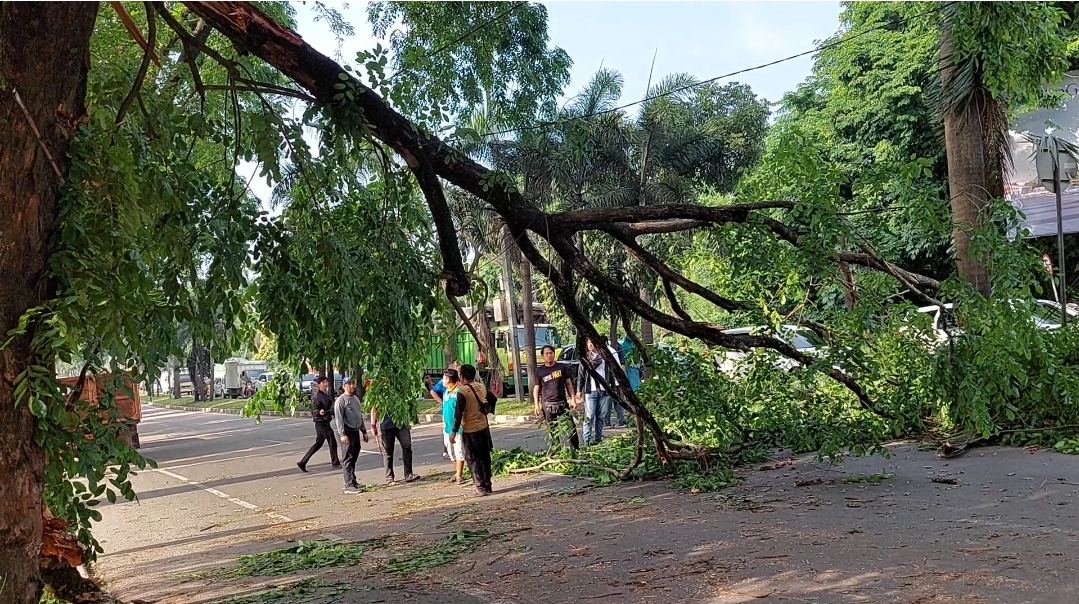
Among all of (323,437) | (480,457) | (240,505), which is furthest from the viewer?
(323,437)

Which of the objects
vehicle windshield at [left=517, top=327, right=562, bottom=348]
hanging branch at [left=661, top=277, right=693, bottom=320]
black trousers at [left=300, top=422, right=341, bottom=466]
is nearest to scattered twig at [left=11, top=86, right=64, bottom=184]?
hanging branch at [left=661, top=277, right=693, bottom=320]

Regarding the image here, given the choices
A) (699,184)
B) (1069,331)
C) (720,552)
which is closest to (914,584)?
(720,552)

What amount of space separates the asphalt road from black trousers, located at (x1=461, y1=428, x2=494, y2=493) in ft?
0.90

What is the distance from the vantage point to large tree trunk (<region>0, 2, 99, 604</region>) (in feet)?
13.2

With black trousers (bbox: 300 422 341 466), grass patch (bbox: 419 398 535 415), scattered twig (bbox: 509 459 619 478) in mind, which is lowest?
scattered twig (bbox: 509 459 619 478)

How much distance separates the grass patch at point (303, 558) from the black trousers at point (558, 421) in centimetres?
358

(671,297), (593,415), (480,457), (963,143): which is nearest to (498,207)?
(671,297)

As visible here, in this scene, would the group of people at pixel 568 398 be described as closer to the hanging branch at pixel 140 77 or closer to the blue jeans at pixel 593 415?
the blue jeans at pixel 593 415

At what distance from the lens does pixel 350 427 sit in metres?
12.5

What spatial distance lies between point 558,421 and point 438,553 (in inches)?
165

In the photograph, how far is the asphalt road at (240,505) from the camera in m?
8.69

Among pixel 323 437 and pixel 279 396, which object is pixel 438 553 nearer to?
pixel 279 396

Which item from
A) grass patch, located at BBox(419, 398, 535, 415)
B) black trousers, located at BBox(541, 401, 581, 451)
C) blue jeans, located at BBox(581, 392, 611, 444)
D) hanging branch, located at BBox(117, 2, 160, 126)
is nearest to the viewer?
hanging branch, located at BBox(117, 2, 160, 126)

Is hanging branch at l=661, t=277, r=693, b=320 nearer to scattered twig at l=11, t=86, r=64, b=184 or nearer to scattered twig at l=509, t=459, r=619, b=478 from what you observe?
scattered twig at l=509, t=459, r=619, b=478
